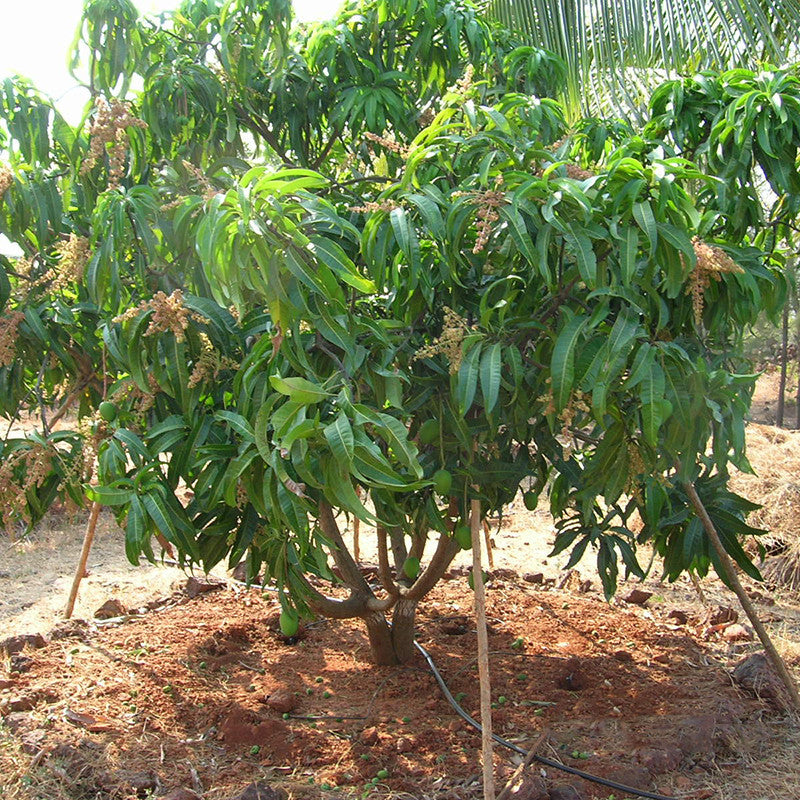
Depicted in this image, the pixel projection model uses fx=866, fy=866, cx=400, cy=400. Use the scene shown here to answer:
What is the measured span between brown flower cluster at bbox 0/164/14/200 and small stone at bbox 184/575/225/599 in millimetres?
2559

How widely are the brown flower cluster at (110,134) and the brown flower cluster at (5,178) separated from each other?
0.58 ft

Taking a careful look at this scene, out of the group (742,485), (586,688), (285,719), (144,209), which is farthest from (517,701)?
(742,485)

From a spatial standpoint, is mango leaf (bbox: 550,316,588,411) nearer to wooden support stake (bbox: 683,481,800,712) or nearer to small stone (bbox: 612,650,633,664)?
wooden support stake (bbox: 683,481,800,712)

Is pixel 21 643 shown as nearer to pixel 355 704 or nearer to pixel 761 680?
pixel 355 704

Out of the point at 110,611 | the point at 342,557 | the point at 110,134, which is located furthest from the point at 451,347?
the point at 110,611

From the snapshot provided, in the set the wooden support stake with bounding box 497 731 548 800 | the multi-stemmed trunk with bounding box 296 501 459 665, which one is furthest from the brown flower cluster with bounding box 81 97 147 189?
the wooden support stake with bounding box 497 731 548 800

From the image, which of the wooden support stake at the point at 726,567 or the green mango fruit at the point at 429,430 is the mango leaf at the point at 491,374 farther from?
the wooden support stake at the point at 726,567

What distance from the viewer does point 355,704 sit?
3.14 m

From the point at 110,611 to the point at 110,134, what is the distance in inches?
100

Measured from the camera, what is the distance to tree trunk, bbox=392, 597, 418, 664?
3.38m

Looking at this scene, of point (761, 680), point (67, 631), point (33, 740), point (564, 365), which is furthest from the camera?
point (67, 631)

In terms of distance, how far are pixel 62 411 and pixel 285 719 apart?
134 cm

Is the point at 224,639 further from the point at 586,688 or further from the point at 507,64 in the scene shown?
the point at 507,64

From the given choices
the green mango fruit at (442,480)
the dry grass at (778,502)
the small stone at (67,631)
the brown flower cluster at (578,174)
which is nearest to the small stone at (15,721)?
the small stone at (67,631)
